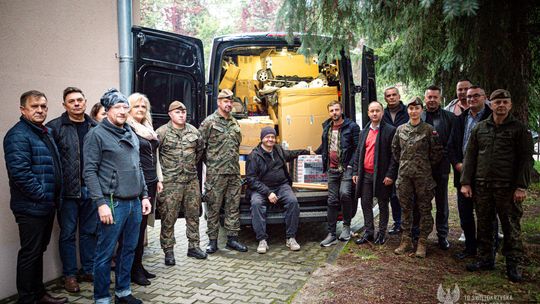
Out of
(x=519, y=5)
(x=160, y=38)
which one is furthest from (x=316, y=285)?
(x=519, y=5)

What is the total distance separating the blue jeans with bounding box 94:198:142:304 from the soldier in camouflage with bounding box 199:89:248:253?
1.56 metres

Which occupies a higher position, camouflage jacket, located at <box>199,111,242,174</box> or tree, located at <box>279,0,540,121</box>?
tree, located at <box>279,0,540,121</box>

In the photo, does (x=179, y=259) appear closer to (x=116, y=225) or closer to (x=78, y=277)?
(x=78, y=277)

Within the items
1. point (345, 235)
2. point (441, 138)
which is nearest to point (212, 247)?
point (345, 235)

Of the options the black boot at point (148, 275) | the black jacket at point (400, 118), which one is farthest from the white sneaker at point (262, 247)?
the black jacket at point (400, 118)

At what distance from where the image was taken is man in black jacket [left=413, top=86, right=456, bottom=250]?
446cm

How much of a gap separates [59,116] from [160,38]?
1460mm

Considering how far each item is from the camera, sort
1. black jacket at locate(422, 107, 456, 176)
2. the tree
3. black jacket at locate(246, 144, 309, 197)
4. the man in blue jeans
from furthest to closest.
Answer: black jacket at locate(246, 144, 309, 197) → black jacket at locate(422, 107, 456, 176) → the tree → the man in blue jeans

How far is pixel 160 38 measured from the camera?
4637 millimetres

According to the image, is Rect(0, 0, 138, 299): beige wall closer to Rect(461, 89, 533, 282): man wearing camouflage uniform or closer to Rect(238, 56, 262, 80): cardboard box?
Rect(238, 56, 262, 80): cardboard box

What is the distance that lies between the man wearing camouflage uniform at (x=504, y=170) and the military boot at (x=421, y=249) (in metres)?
0.71

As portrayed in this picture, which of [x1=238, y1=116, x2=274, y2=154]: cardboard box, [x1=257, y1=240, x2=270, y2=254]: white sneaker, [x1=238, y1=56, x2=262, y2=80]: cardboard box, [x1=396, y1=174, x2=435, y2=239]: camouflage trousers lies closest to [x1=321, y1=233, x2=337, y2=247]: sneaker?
[x1=257, y1=240, x2=270, y2=254]: white sneaker

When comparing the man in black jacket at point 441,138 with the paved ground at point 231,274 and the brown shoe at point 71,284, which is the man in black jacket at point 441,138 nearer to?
the paved ground at point 231,274

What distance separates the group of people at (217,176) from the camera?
3.16 m
